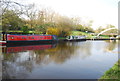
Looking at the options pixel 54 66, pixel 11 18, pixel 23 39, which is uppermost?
pixel 11 18

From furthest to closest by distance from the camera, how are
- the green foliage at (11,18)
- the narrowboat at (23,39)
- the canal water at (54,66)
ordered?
the narrowboat at (23,39) < the green foliage at (11,18) < the canal water at (54,66)

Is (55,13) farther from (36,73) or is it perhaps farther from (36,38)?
(36,73)

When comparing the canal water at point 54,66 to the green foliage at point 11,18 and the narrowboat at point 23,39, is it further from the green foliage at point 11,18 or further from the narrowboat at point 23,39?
the narrowboat at point 23,39

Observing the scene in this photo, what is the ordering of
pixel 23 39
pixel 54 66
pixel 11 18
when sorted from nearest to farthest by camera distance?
pixel 54 66 → pixel 11 18 → pixel 23 39

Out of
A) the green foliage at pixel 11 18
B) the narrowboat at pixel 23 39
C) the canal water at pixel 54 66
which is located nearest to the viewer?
the canal water at pixel 54 66

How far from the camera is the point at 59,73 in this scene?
550 cm

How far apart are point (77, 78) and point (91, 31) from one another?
52.5 meters

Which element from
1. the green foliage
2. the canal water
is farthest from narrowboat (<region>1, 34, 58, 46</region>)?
the canal water

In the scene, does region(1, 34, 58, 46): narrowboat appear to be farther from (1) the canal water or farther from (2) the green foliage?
(1) the canal water

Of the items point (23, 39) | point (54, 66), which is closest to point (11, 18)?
point (54, 66)

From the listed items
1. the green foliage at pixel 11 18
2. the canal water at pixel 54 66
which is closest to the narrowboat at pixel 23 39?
the green foliage at pixel 11 18

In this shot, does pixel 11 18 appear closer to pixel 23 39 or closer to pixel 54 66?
pixel 54 66

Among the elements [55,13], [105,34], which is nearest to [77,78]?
[55,13]

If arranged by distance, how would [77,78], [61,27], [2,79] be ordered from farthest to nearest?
[61,27] → [77,78] → [2,79]
